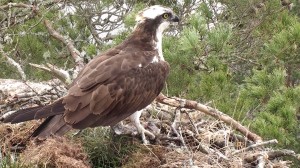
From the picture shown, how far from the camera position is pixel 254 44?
27.3 feet

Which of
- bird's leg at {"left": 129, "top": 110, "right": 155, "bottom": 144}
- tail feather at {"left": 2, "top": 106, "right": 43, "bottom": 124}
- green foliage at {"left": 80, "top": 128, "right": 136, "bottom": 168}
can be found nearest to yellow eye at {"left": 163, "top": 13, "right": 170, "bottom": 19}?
bird's leg at {"left": 129, "top": 110, "right": 155, "bottom": 144}

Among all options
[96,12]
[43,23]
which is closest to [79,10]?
[96,12]

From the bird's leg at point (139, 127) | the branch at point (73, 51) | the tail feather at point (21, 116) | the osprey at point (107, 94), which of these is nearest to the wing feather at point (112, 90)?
the osprey at point (107, 94)

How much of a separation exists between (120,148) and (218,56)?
1.79 metres

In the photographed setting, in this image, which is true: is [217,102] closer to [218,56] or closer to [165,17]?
[218,56]

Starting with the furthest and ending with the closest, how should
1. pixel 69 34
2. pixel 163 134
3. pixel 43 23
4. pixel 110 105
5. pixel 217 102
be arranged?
1. pixel 69 34
2. pixel 43 23
3. pixel 217 102
4. pixel 163 134
5. pixel 110 105

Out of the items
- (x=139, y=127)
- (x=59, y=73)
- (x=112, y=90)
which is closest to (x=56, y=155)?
(x=112, y=90)

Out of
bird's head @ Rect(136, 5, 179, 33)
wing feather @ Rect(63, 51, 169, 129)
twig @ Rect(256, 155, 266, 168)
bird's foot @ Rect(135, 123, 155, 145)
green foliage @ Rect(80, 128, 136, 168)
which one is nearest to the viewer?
wing feather @ Rect(63, 51, 169, 129)

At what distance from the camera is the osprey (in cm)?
527

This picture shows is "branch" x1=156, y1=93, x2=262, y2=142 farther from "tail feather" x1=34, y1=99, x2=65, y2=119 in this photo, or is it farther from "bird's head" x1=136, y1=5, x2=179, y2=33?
"tail feather" x1=34, y1=99, x2=65, y2=119

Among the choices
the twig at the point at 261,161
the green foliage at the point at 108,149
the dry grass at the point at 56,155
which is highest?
the dry grass at the point at 56,155

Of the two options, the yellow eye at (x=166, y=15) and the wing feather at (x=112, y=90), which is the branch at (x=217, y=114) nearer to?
the wing feather at (x=112, y=90)

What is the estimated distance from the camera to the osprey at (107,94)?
5270 millimetres

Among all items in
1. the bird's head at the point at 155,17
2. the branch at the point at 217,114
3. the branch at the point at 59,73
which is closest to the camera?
the branch at the point at 217,114
